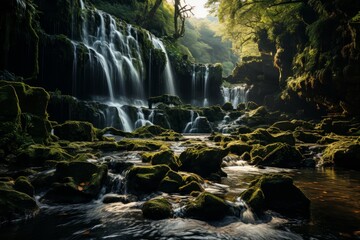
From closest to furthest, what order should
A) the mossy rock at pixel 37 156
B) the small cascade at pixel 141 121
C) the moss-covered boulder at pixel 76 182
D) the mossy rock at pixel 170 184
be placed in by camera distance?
the moss-covered boulder at pixel 76 182
the mossy rock at pixel 170 184
the mossy rock at pixel 37 156
the small cascade at pixel 141 121

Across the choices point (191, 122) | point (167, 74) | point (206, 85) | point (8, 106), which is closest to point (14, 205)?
point (8, 106)

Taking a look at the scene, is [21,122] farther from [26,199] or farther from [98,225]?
[98,225]

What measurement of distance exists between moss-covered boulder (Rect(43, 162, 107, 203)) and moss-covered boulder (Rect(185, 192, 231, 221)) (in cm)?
266

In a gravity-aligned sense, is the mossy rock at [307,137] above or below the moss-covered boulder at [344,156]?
above

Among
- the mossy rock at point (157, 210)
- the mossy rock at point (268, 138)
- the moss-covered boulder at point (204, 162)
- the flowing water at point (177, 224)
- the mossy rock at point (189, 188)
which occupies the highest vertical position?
the mossy rock at point (268, 138)

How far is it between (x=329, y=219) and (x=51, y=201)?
246 inches

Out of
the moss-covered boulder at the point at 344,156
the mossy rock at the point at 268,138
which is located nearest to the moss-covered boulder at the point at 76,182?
the moss-covered boulder at the point at 344,156

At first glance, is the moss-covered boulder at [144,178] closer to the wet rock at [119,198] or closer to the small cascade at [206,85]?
the wet rock at [119,198]

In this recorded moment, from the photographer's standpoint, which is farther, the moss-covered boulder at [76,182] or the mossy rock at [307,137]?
the mossy rock at [307,137]

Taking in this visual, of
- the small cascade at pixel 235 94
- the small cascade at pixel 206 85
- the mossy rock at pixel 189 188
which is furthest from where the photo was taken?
the small cascade at pixel 235 94

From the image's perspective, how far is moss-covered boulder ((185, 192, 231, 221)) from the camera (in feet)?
19.8

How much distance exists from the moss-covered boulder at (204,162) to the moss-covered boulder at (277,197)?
3.08 meters

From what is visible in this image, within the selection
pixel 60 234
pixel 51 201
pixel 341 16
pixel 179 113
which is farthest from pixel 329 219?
pixel 179 113

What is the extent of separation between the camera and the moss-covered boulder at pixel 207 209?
6.04 m
